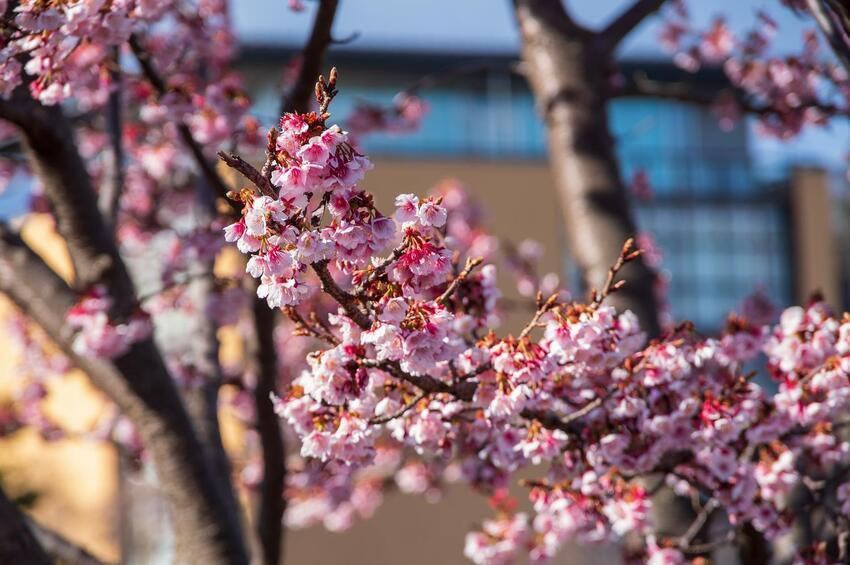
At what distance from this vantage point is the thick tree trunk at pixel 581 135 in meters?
4.52

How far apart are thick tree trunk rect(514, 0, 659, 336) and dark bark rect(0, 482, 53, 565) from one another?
2.45 meters

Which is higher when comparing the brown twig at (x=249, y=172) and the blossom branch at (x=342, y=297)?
the brown twig at (x=249, y=172)

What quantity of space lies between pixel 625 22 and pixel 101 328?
8.30 ft

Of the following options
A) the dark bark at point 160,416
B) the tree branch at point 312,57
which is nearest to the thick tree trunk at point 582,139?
the tree branch at point 312,57

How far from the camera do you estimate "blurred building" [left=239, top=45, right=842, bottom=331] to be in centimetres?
1669

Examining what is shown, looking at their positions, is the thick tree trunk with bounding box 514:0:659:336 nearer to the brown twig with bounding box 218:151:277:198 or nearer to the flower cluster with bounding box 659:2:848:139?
the flower cluster with bounding box 659:2:848:139

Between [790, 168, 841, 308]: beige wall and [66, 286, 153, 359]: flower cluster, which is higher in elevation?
[66, 286, 153, 359]: flower cluster

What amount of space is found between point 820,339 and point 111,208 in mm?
2891

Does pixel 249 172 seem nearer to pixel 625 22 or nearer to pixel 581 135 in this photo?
pixel 581 135

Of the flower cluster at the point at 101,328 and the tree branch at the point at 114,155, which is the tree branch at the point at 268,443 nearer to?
the flower cluster at the point at 101,328

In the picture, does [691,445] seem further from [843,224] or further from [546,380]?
[843,224]

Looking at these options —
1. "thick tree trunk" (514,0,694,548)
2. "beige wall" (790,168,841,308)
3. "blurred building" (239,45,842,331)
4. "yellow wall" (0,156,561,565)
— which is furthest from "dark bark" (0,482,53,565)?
"beige wall" (790,168,841,308)

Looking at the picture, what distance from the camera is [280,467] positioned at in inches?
181

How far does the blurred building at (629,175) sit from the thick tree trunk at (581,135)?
38.1ft
